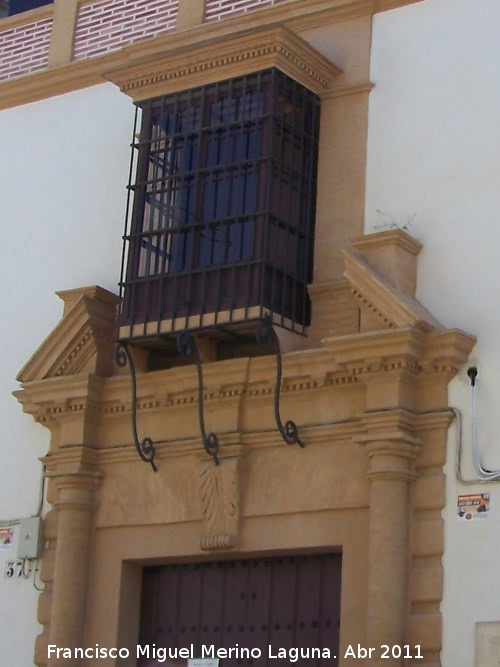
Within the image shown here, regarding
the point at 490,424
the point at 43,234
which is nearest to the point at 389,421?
the point at 490,424

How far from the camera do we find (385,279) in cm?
1005

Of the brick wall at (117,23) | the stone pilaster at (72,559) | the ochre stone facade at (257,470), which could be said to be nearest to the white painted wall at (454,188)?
the ochre stone facade at (257,470)

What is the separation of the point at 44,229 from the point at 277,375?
2.86 metres

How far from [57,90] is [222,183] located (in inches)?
92.8

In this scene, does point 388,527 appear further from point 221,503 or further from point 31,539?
point 31,539

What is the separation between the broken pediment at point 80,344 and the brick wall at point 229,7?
2260 mm

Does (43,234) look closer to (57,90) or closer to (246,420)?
(57,90)

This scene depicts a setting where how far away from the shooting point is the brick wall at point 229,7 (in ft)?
38.2

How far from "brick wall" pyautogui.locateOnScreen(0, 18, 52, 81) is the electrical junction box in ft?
12.4

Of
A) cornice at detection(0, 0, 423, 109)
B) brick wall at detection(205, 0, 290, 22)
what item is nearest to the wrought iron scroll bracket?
cornice at detection(0, 0, 423, 109)

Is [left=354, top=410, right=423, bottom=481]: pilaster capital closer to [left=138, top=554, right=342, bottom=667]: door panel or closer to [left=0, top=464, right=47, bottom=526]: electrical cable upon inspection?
[left=138, top=554, right=342, bottom=667]: door panel

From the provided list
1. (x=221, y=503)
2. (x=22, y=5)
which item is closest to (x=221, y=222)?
(x=221, y=503)

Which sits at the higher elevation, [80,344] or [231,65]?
[231,65]

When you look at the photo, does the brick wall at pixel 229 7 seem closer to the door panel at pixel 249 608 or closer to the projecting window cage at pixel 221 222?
the projecting window cage at pixel 221 222
